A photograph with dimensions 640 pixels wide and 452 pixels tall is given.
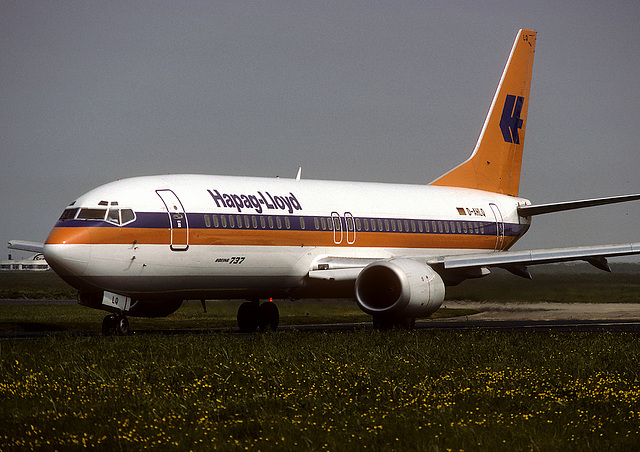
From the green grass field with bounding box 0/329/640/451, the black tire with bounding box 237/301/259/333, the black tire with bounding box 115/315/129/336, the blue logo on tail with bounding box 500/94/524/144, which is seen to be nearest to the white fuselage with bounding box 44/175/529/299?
the black tire with bounding box 115/315/129/336

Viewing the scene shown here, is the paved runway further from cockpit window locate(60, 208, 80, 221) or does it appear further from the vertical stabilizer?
cockpit window locate(60, 208, 80, 221)

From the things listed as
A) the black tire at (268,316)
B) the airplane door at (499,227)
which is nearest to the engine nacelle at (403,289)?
the black tire at (268,316)

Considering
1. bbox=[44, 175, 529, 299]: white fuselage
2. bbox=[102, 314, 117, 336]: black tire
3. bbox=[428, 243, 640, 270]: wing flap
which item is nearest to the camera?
bbox=[44, 175, 529, 299]: white fuselage

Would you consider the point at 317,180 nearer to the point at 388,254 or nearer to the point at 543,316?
the point at 388,254

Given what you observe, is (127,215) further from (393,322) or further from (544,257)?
(544,257)

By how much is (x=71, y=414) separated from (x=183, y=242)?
1192 cm

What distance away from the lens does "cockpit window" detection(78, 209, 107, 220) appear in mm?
21844

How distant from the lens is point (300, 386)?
42.1 ft

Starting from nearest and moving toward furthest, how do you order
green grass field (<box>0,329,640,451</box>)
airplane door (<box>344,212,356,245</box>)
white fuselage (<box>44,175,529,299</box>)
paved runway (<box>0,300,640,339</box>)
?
1. green grass field (<box>0,329,640,451</box>)
2. white fuselage (<box>44,175,529,299</box>)
3. airplane door (<box>344,212,356,245</box>)
4. paved runway (<box>0,300,640,339</box>)

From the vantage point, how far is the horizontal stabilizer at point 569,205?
89.8 ft

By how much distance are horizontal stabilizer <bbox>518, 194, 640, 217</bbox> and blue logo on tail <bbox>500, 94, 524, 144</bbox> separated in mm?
3229

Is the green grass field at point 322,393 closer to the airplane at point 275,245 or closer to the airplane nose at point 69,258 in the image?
the airplane nose at point 69,258

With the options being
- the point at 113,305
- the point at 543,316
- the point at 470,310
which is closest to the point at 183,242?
the point at 113,305

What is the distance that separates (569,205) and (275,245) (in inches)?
379
